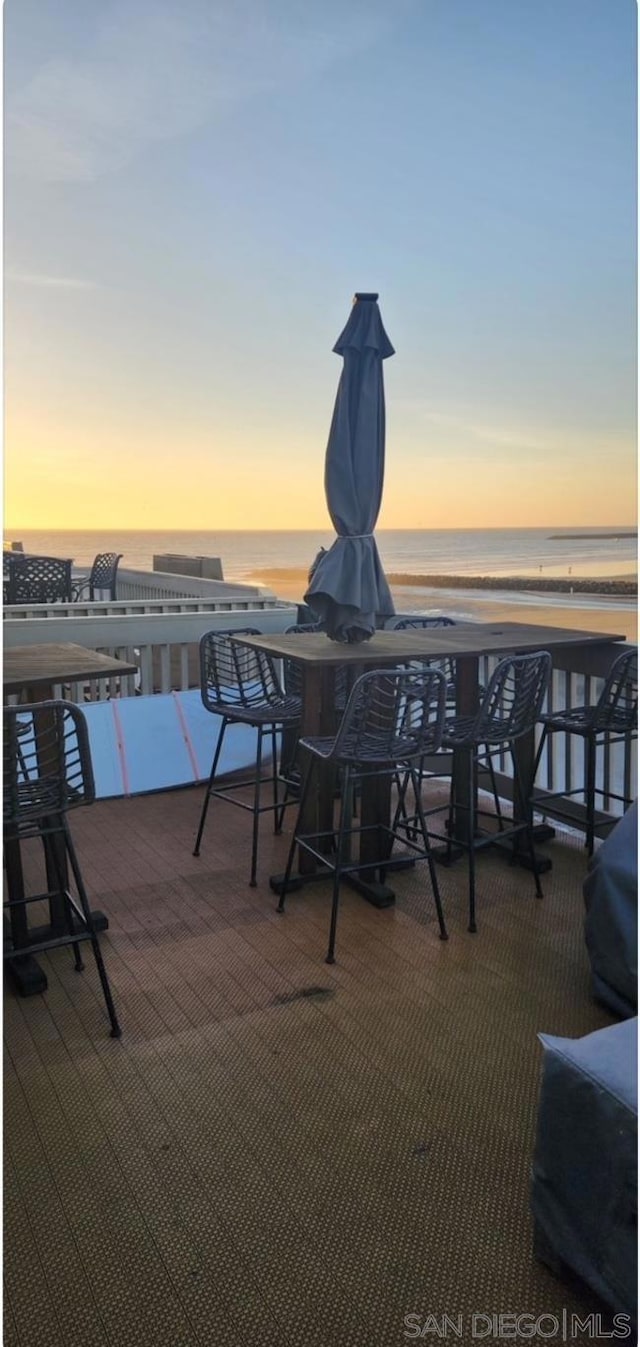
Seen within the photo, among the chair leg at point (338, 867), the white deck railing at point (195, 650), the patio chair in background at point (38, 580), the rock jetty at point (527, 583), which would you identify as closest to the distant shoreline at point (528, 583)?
the rock jetty at point (527, 583)

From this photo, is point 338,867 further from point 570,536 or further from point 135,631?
point 570,536

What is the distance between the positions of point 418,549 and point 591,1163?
38.3 metres

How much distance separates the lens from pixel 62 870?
2791 millimetres

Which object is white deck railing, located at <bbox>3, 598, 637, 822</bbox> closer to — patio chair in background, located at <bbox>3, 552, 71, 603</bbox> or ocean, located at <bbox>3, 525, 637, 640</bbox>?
patio chair in background, located at <bbox>3, 552, 71, 603</bbox>

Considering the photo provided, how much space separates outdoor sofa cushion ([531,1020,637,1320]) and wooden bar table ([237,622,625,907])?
1521 mm

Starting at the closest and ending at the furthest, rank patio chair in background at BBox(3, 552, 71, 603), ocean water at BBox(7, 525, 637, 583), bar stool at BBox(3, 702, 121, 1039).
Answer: bar stool at BBox(3, 702, 121, 1039)
patio chair in background at BBox(3, 552, 71, 603)
ocean water at BBox(7, 525, 637, 583)

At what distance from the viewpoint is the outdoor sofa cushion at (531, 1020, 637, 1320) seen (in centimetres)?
141

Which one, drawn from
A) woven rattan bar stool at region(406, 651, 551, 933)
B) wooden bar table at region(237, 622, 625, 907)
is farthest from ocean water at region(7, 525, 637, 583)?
woven rattan bar stool at region(406, 651, 551, 933)

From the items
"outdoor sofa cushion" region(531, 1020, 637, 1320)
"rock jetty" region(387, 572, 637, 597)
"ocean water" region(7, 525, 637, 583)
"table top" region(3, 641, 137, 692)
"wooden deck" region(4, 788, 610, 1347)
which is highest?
"ocean water" region(7, 525, 637, 583)

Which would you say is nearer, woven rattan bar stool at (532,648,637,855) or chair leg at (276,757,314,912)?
chair leg at (276,757,314,912)

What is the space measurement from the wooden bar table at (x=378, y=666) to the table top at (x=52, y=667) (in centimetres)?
74

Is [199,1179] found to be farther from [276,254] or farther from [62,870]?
[276,254]

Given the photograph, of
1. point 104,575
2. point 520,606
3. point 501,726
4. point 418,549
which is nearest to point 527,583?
point 520,606

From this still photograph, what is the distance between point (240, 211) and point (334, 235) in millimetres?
761
